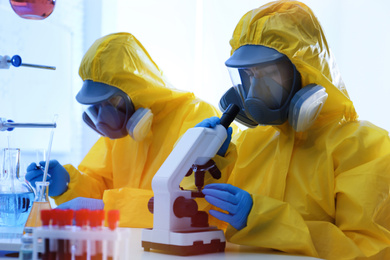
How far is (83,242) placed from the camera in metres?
0.81

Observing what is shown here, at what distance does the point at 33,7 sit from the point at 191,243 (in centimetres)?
76

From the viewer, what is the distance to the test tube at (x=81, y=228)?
0.81 m

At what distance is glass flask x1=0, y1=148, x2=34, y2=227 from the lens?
139 centimetres

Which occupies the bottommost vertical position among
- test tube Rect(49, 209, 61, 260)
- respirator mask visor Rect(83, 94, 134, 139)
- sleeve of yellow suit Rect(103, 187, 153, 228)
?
sleeve of yellow suit Rect(103, 187, 153, 228)

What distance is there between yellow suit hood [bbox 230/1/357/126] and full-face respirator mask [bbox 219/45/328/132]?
0.03m

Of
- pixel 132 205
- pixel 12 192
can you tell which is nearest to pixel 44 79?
pixel 132 205

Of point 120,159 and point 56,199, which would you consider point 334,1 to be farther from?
point 56,199

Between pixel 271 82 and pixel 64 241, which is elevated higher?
pixel 271 82

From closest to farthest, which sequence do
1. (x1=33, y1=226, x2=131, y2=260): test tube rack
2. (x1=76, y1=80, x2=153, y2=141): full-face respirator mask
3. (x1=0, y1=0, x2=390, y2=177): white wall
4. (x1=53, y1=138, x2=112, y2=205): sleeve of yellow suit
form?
(x1=33, y1=226, x2=131, y2=260): test tube rack, (x1=76, y1=80, x2=153, y2=141): full-face respirator mask, (x1=53, y1=138, x2=112, y2=205): sleeve of yellow suit, (x1=0, y1=0, x2=390, y2=177): white wall

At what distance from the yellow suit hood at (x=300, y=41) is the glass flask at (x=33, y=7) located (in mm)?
626

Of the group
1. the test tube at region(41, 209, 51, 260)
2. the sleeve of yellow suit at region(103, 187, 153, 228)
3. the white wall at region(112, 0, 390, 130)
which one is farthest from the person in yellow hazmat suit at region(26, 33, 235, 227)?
the test tube at region(41, 209, 51, 260)

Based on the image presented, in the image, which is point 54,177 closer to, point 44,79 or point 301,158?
point 301,158

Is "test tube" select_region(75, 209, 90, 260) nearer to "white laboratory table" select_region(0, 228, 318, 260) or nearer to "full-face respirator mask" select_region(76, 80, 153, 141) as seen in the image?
"white laboratory table" select_region(0, 228, 318, 260)

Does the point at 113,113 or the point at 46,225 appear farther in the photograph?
the point at 113,113
